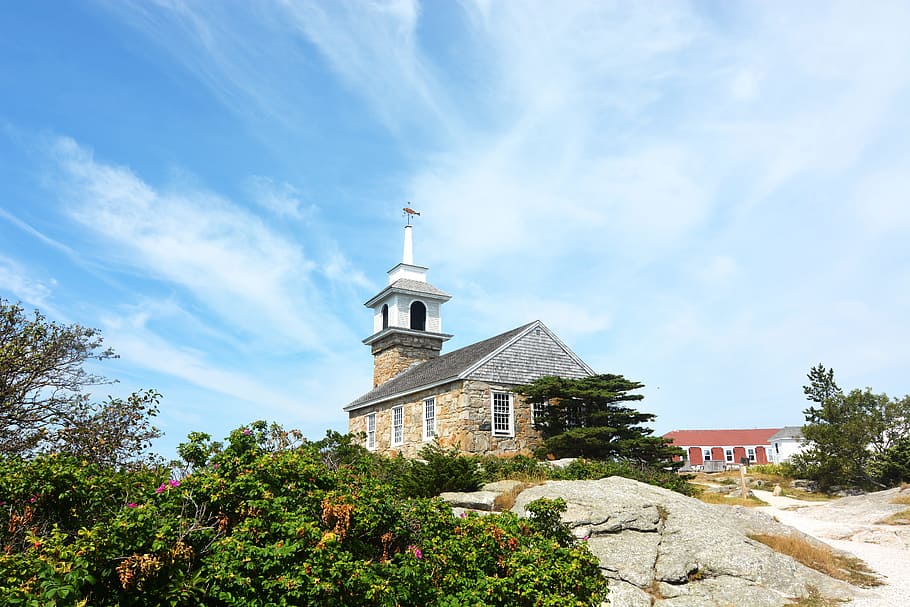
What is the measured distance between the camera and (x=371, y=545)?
21.9 ft

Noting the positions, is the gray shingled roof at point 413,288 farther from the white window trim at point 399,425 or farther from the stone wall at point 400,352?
the white window trim at point 399,425

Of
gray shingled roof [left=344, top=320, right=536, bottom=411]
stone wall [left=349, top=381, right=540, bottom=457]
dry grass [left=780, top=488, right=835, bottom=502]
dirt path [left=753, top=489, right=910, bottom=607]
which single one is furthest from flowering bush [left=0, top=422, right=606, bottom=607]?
dry grass [left=780, top=488, right=835, bottom=502]

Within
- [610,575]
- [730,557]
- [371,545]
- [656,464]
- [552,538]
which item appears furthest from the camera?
[656,464]

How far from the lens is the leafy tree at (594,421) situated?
22766 mm

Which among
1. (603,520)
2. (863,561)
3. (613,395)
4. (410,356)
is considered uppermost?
(410,356)

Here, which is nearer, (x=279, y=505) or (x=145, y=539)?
(x=145, y=539)

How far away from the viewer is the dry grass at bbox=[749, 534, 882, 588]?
1188 cm

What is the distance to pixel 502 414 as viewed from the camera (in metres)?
25.4

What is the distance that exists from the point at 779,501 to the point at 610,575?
20.5m

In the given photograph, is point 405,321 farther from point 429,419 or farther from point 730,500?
point 730,500

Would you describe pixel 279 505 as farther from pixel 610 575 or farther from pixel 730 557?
pixel 730 557

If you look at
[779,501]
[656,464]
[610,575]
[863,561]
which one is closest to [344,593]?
[610,575]

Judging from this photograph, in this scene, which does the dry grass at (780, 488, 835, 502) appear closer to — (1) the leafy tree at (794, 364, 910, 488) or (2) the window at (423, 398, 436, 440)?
(1) the leafy tree at (794, 364, 910, 488)

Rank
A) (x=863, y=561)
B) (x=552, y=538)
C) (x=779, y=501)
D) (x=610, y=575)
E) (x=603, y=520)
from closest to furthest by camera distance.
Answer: (x=552, y=538)
(x=610, y=575)
(x=603, y=520)
(x=863, y=561)
(x=779, y=501)
